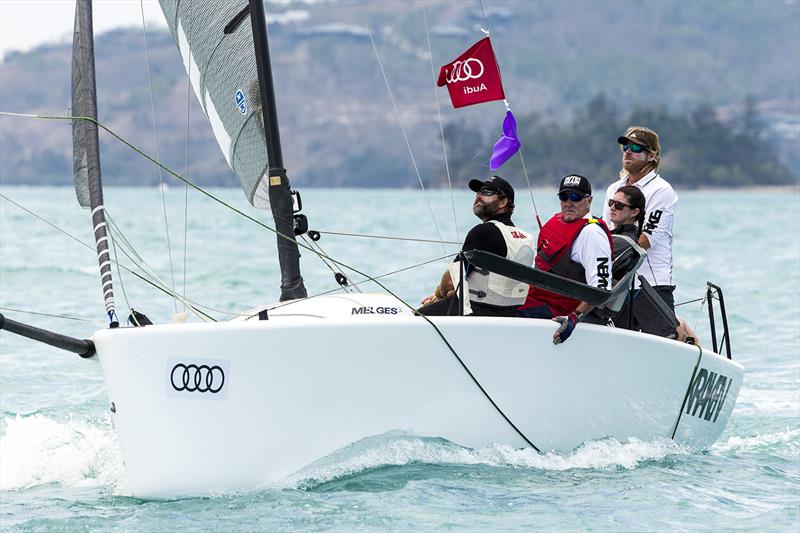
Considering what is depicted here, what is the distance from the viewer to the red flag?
18.9 feet

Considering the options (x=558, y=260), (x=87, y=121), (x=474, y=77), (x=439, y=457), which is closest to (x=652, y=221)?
(x=558, y=260)

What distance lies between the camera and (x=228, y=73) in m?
5.93

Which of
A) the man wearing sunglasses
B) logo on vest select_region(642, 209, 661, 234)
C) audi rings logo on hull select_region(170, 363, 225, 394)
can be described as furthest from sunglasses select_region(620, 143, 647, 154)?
audi rings logo on hull select_region(170, 363, 225, 394)

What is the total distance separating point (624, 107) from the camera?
4668 inches

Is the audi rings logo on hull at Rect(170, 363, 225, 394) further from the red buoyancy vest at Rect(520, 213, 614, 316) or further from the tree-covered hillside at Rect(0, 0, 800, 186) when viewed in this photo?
the tree-covered hillside at Rect(0, 0, 800, 186)

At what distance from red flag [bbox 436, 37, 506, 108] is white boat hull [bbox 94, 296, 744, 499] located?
1.33 meters

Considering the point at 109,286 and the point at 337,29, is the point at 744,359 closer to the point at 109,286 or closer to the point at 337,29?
the point at 109,286

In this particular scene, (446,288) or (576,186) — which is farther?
(446,288)

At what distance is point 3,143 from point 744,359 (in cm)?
9315

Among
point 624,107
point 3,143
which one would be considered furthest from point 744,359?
point 624,107

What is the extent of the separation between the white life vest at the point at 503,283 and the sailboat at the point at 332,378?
0.56 ft

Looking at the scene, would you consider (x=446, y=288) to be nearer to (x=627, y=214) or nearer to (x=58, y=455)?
(x=627, y=214)

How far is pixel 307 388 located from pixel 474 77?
74.9 inches

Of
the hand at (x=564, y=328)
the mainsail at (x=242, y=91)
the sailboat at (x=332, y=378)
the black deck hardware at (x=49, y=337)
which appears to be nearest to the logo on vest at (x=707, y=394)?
the sailboat at (x=332, y=378)
